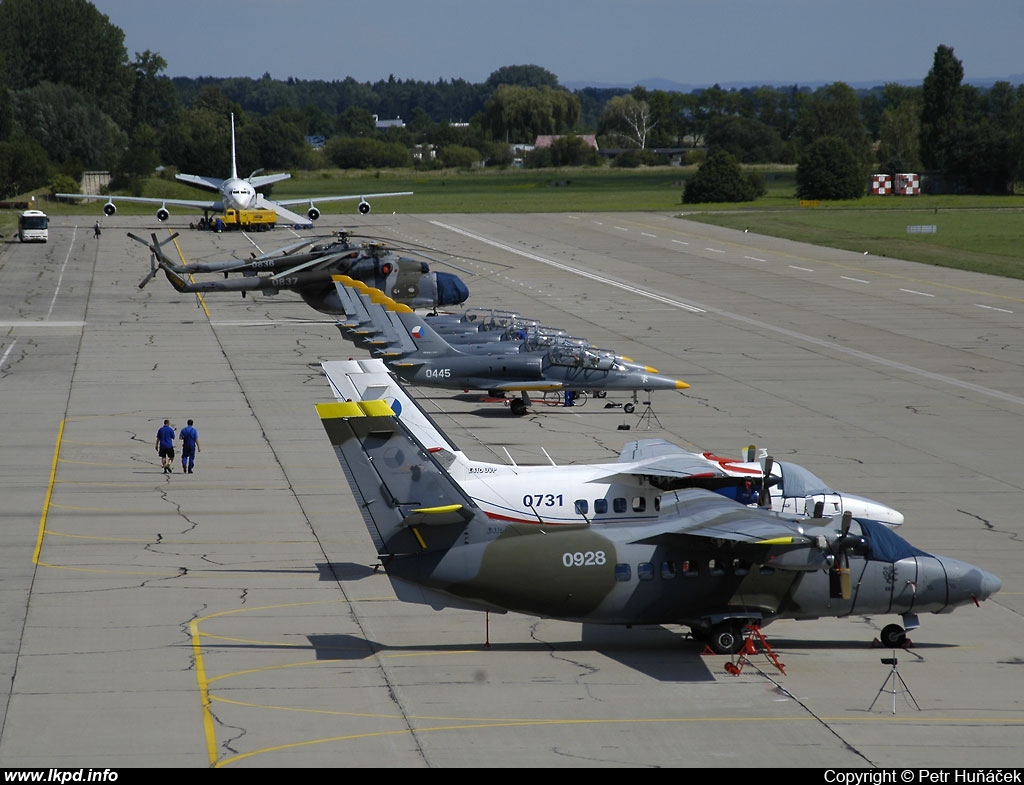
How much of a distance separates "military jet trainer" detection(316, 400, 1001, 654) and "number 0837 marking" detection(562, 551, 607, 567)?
16 mm

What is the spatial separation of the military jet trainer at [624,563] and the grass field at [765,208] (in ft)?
216

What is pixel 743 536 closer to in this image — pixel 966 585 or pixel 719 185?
pixel 966 585

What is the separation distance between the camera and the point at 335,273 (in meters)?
60.4

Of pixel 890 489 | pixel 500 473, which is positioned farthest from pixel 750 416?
pixel 500 473

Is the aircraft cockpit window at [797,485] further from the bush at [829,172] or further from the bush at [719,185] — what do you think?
the bush at [829,172]

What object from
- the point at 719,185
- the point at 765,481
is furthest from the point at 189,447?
the point at 719,185

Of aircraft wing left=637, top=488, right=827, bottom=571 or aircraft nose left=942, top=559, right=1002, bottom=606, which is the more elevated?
aircraft wing left=637, top=488, right=827, bottom=571

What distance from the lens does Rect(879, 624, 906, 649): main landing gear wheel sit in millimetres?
22203

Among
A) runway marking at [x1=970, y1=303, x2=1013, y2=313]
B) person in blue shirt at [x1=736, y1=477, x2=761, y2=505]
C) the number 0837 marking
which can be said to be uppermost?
person in blue shirt at [x1=736, y1=477, x2=761, y2=505]

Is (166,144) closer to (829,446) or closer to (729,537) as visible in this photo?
(829,446)

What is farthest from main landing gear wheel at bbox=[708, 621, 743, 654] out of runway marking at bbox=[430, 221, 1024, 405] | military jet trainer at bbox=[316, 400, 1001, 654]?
runway marking at bbox=[430, 221, 1024, 405]

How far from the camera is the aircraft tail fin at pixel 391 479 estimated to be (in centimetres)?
2134

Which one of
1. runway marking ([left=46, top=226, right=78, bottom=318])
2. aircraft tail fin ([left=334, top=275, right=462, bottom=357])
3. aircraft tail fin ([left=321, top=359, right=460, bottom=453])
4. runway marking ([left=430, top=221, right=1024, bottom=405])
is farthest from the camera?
runway marking ([left=46, top=226, right=78, bottom=318])

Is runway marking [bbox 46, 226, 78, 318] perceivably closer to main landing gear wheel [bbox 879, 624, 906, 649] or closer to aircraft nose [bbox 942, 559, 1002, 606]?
main landing gear wheel [bbox 879, 624, 906, 649]
